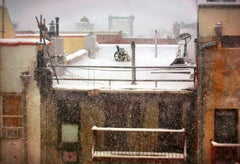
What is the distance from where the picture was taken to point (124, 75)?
58.3ft

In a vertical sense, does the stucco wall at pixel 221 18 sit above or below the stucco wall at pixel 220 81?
above

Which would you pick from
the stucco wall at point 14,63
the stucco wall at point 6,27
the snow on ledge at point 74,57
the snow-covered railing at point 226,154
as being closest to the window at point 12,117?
the stucco wall at point 14,63

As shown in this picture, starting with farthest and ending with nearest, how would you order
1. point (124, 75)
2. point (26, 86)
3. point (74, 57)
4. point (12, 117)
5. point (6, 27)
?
point (74, 57)
point (6, 27)
point (124, 75)
point (12, 117)
point (26, 86)

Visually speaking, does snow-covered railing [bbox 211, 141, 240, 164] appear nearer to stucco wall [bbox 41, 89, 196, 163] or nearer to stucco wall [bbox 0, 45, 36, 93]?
stucco wall [bbox 41, 89, 196, 163]

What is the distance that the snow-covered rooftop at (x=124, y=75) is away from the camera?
46.4 feet

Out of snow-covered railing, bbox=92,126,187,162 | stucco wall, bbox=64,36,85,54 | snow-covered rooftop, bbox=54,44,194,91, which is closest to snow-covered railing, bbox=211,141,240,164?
snow-covered railing, bbox=92,126,187,162

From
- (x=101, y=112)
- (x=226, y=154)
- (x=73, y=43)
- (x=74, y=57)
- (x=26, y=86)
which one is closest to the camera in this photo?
(x=226, y=154)

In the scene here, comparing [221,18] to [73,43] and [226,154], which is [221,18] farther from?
[73,43]

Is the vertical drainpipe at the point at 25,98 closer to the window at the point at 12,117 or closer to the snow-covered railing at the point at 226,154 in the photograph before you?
the window at the point at 12,117

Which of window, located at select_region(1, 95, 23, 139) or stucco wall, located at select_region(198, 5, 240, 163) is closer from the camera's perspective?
stucco wall, located at select_region(198, 5, 240, 163)

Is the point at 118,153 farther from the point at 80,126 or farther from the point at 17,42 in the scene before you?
the point at 17,42

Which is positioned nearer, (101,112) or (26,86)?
(26,86)

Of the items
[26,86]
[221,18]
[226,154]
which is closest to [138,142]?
[226,154]

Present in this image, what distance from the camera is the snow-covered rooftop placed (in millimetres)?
14133
